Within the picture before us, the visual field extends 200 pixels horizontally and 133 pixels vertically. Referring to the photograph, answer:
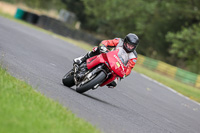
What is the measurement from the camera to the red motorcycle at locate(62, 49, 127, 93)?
9953 millimetres

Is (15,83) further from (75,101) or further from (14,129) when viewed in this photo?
(14,129)

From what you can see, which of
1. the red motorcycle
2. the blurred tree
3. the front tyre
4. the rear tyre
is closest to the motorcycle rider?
the red motorcycle

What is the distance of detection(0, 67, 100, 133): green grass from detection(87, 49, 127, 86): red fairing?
7.88ft

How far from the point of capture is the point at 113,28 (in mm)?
65688

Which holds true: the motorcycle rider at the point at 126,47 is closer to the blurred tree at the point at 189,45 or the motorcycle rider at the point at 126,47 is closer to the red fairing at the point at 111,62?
the red fairing at the point at 111,62

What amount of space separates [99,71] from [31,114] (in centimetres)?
410

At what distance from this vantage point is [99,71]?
33.1 ft

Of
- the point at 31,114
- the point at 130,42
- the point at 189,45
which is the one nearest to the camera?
the point at 31,114

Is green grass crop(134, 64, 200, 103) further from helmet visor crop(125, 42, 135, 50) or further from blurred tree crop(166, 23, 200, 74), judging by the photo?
blurred tree crop(166, 23, 200, 74)

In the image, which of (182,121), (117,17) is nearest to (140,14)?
(117,17)

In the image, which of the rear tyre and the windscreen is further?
the rear tyre

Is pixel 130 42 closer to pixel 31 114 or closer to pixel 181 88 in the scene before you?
pixel 31 114

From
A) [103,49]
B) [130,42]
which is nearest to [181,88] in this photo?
[130,42]

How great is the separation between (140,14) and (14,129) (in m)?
56.3
